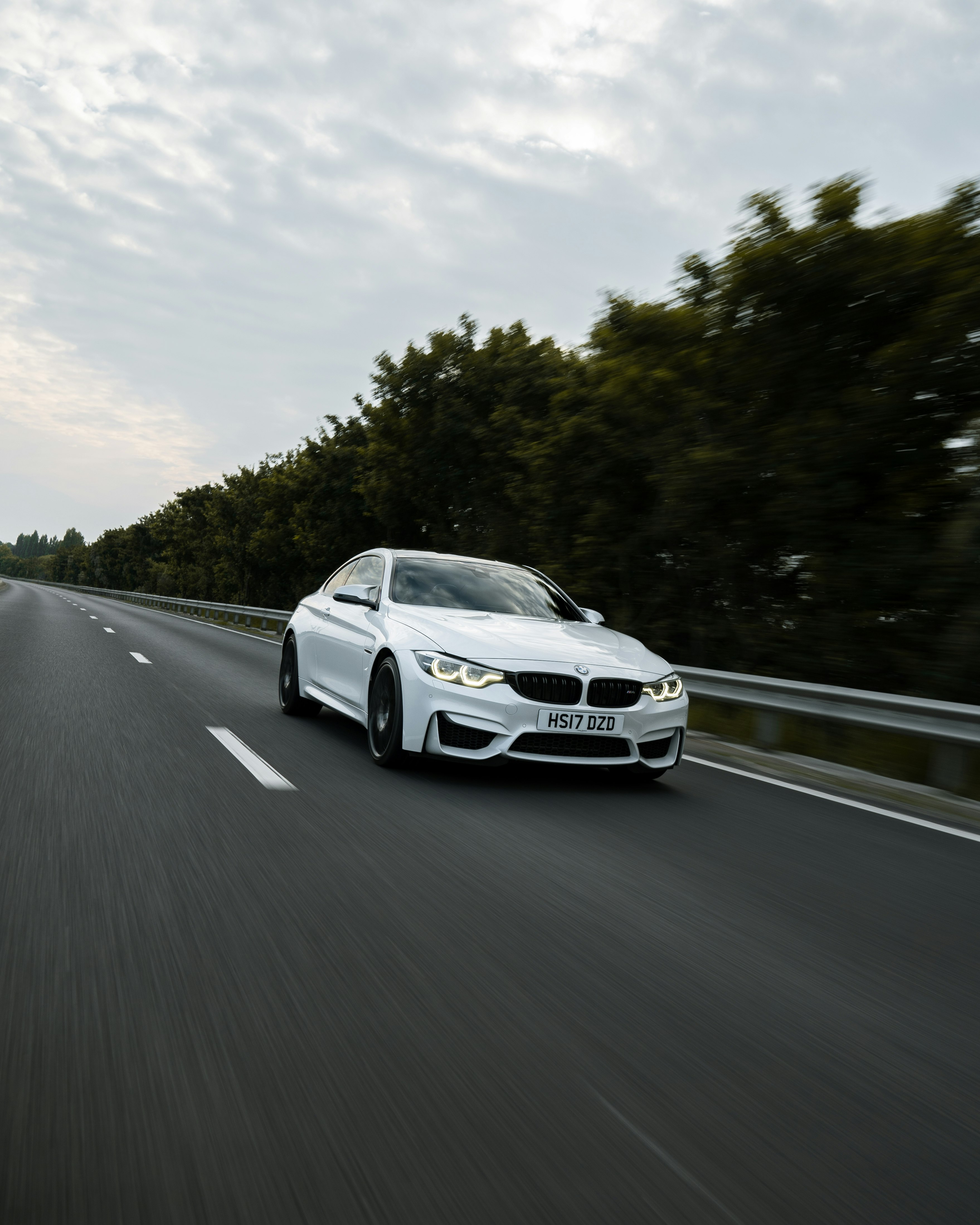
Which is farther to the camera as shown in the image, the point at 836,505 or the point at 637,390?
the point at 637,390

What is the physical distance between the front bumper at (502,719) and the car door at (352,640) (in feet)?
2.90

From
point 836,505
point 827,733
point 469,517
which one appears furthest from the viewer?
point 469,517

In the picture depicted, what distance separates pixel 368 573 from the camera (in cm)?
871

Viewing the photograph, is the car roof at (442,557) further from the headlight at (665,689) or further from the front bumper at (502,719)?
the headlight at (665,689)

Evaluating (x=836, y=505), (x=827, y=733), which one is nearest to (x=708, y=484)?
(x=836, y=505)

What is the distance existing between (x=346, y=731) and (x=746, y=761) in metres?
3.25

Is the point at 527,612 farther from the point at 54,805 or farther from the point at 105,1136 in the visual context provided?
the point at 105,1136

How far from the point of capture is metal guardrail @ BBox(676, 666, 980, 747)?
7320mm

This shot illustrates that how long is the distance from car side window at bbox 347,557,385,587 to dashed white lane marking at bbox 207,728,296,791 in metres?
1.57

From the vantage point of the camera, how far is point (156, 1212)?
196 cm

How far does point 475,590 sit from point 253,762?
2151 mm

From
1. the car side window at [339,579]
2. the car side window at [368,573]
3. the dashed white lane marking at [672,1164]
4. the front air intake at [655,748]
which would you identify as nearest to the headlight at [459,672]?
the front air intake at [655,748]

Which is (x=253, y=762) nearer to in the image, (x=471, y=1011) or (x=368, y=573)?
(x=368, y=573)

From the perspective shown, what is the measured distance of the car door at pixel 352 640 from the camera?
7551 mm
